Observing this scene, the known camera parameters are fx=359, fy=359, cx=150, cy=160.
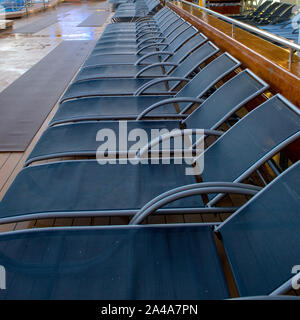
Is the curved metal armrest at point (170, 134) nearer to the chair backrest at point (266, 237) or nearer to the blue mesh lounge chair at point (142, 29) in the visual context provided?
the chair backrest at point (266, 237)

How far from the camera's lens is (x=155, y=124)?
8.36 ft

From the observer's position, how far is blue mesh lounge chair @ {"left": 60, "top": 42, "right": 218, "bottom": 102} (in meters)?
3.14

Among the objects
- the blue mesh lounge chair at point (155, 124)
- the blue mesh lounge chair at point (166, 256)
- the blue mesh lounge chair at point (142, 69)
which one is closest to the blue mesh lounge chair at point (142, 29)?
the blue mesh lounge chair at point (142, 69)

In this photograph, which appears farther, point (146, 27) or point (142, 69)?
point (146, 27)

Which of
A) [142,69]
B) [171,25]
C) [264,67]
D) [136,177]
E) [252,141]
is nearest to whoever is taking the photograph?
[252,141]

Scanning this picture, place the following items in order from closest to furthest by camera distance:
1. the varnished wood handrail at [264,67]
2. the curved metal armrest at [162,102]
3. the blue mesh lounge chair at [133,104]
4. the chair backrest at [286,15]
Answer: the varnished wood handrail at [264,67], the curved metal armrest at [162,102], the blue mesh lounge chair at [133,104], the chair backrest at [286,15]

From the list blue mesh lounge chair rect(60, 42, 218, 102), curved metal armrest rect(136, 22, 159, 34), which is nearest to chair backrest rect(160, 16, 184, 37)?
curved metal armrest rect(136, 22, 159, 34)

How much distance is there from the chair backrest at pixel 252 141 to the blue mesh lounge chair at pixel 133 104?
773 mm

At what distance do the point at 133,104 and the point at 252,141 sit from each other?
1380 mm

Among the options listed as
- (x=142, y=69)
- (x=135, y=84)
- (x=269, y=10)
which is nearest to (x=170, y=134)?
(x=135, y=84)

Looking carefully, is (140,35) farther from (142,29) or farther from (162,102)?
(162,102)

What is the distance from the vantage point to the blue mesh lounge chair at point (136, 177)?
164cm

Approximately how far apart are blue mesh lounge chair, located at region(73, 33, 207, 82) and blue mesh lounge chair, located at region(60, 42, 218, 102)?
98 mm
